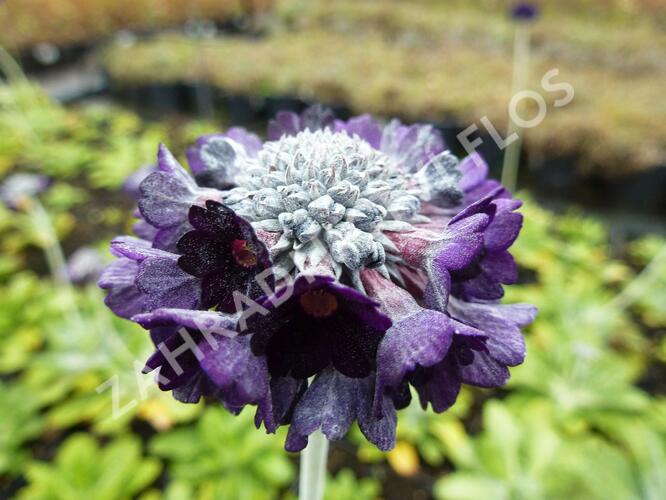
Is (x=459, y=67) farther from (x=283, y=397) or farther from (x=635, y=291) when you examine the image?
(x=283, y=397)

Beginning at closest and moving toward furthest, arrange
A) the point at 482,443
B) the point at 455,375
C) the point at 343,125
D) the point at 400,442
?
the point at 455,375 → the point at 343,125 → the point at 482,443 → the point at 400,442

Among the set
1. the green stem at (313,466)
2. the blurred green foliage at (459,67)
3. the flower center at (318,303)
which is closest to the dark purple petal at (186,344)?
the flower center at (318,303)

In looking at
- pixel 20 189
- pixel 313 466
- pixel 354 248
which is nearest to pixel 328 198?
pixel 354 248

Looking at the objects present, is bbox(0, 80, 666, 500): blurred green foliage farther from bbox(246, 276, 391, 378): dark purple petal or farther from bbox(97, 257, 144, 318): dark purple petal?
bbox(246, 276, 391, 378): dark purple petal

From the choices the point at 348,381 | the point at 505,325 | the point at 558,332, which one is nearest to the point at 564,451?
the point at 558,332

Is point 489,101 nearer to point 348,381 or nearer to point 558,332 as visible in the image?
point 558,332

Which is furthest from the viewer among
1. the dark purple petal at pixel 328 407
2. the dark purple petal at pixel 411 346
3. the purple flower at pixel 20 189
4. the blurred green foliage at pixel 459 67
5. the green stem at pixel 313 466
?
the blurred green foliage at pixel 459 67

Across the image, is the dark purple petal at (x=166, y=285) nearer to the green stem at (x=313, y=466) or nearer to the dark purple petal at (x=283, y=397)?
the dark purple petal at (x=283, y=397)
